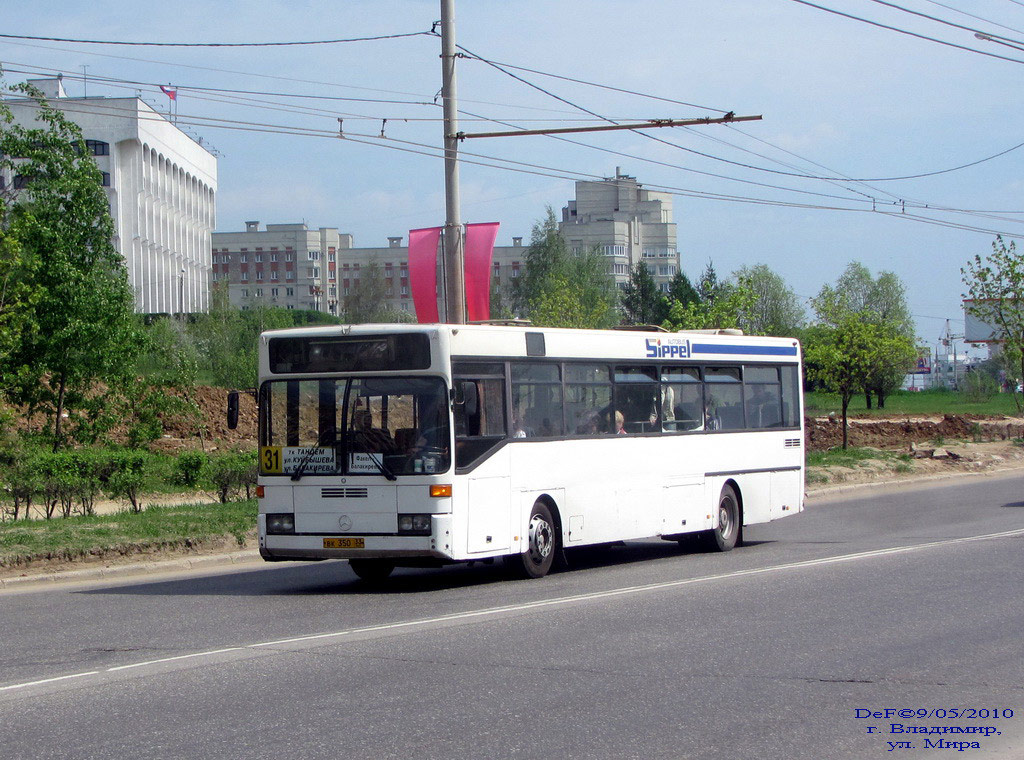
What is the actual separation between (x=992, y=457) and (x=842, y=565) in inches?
926

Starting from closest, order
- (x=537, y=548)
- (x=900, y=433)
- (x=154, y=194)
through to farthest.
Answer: (x=537, y=548)
(x=900, y=433)
(x=154, y=194)

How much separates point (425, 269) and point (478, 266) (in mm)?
877

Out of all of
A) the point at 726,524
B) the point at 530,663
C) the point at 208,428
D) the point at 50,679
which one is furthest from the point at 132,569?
the point at 208,428

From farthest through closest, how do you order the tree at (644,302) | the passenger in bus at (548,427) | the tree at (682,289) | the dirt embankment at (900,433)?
the tree at (644,302), the tree at (682,289), the dirt embankment at (900,433), the passenger in bus at (548,427)

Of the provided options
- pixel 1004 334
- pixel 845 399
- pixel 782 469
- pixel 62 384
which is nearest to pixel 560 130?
pixel 782 469

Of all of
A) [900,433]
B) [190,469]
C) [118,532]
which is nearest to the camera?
[118,532]

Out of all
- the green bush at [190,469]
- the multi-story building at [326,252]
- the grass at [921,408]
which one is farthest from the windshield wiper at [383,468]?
the multi-story building at [326,252]

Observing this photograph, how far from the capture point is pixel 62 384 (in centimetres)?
2256

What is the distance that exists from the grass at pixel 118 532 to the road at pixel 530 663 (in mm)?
1246

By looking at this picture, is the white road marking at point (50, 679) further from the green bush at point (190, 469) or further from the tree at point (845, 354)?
the tree at point (845, 354)

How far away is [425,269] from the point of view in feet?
63.7

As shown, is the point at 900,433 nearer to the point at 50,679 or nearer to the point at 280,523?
the point at 280,523

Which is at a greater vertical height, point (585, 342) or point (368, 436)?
point (585, 342)

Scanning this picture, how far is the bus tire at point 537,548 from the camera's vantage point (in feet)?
44.6
